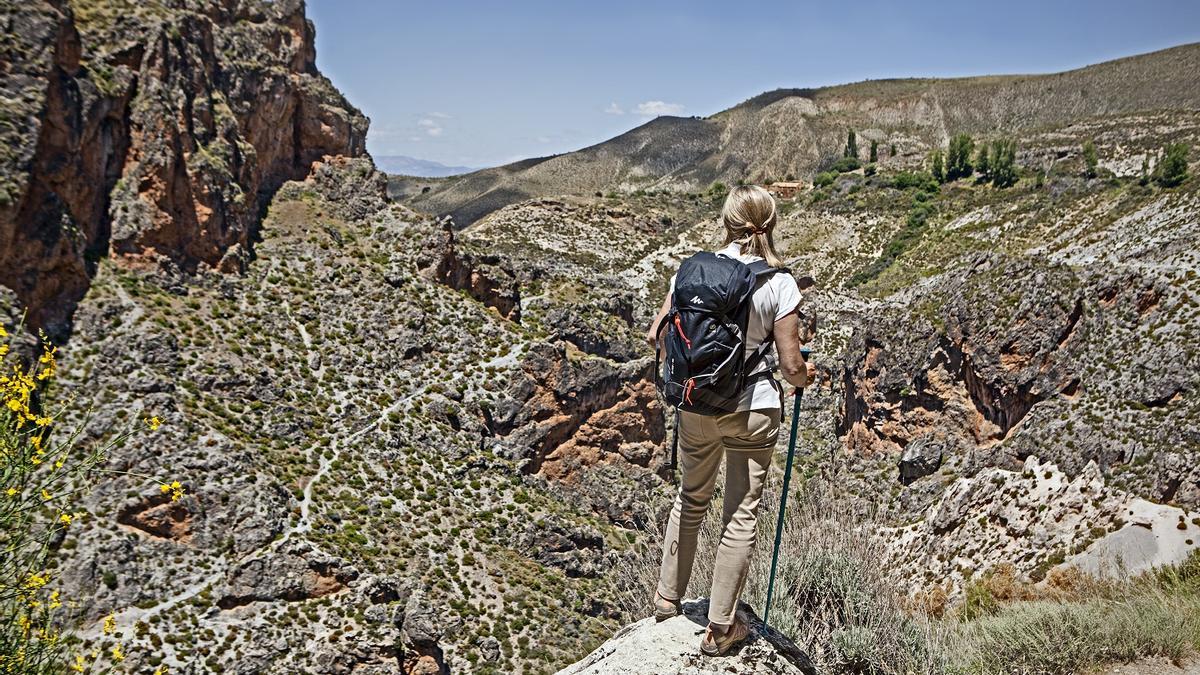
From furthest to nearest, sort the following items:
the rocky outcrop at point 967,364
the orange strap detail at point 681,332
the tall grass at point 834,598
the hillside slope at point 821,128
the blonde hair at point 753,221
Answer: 1. the hillside slope at point 821,128
2. the rocky outcrop at point 967,364
3. the tall grass at point 834,598
4. the blonde hair at point 753,221
5. the orange strap detail at point 681,332

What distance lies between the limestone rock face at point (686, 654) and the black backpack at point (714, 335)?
1712 millimetres

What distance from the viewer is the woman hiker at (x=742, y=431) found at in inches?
181

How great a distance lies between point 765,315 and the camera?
15.1 ft

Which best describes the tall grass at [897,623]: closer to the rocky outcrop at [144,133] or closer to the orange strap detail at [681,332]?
the orange strap detail at [681,332]

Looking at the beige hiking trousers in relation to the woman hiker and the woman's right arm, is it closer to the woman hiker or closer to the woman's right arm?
the woman hiker

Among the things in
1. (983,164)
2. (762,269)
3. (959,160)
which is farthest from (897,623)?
(959,160)

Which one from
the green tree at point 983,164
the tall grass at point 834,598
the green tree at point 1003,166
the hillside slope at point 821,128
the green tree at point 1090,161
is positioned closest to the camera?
the tall grass at point 834,598

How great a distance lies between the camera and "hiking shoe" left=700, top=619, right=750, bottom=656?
489cm

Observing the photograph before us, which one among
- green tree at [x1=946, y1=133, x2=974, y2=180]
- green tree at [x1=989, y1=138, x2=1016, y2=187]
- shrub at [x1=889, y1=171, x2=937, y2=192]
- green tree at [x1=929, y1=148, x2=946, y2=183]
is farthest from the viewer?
green tree at [x1=929, y1=148, x2=946, y2=183]

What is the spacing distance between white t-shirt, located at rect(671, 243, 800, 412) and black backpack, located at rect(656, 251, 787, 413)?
41 mm

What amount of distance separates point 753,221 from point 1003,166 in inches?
3104

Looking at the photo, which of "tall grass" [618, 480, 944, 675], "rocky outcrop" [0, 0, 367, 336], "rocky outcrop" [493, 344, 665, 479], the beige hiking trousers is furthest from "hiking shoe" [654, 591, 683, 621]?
"rocky outcrop" [493, 344, 665, 479]

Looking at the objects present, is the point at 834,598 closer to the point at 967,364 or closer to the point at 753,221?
the point at 753,221

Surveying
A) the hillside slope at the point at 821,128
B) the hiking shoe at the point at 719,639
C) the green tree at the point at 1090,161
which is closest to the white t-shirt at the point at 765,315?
the hiking shoe at the point at 719,639
